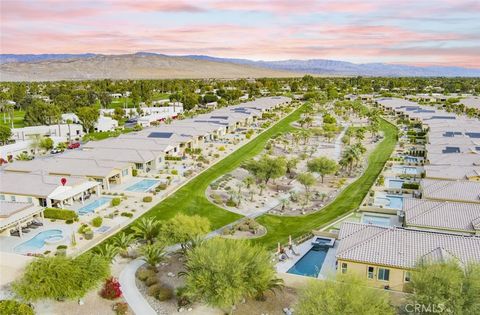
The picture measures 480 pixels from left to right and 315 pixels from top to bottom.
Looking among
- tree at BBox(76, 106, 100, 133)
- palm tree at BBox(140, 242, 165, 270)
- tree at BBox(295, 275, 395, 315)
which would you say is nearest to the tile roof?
tree at BBox(295, 275, 395, 315)

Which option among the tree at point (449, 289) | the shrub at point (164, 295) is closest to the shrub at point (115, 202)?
the shrub at point (164, 295)

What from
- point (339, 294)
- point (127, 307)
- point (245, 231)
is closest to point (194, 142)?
point (245, 231)

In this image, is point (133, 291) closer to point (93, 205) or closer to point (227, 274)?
point (227, 274)

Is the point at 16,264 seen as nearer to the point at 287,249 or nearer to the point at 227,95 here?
the point at 287,249

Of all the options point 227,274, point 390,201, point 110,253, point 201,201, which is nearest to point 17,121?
point 201,201

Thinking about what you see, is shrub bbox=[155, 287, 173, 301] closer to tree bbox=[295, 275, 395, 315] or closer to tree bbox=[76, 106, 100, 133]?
tree bbox=[295, 275, 395, 315]
